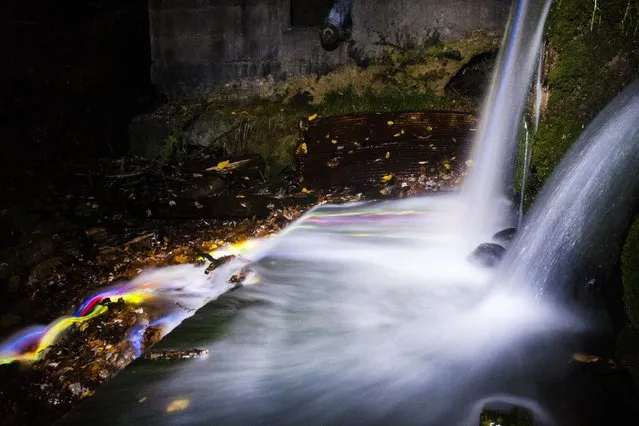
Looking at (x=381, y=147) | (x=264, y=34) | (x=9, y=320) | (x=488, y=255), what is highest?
(x=264, y=34)

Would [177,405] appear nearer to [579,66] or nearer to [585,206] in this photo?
[585,206]

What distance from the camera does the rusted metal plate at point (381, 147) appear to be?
21.5 feet

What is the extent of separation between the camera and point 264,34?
8391mm

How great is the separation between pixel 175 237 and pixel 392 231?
2728 millimetres

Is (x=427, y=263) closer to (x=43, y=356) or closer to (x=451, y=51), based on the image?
(x=43, y=356)

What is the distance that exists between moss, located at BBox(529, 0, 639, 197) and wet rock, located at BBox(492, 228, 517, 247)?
23.2 inches

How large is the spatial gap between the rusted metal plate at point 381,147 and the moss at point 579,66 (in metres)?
2.48

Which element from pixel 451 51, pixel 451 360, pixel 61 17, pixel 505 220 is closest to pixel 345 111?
pixel 451 51

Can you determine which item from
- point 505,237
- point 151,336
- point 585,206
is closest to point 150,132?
point 151,336

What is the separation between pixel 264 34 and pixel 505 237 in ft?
20.7

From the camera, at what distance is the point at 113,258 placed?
4.83 metres

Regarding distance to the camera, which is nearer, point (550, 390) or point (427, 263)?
Result: point (550, 390)

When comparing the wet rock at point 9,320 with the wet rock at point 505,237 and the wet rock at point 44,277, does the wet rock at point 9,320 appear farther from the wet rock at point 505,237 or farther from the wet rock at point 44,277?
the wet rock at point 505,237

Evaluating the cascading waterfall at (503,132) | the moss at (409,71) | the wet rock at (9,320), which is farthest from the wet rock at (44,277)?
the moss at (409,71)
